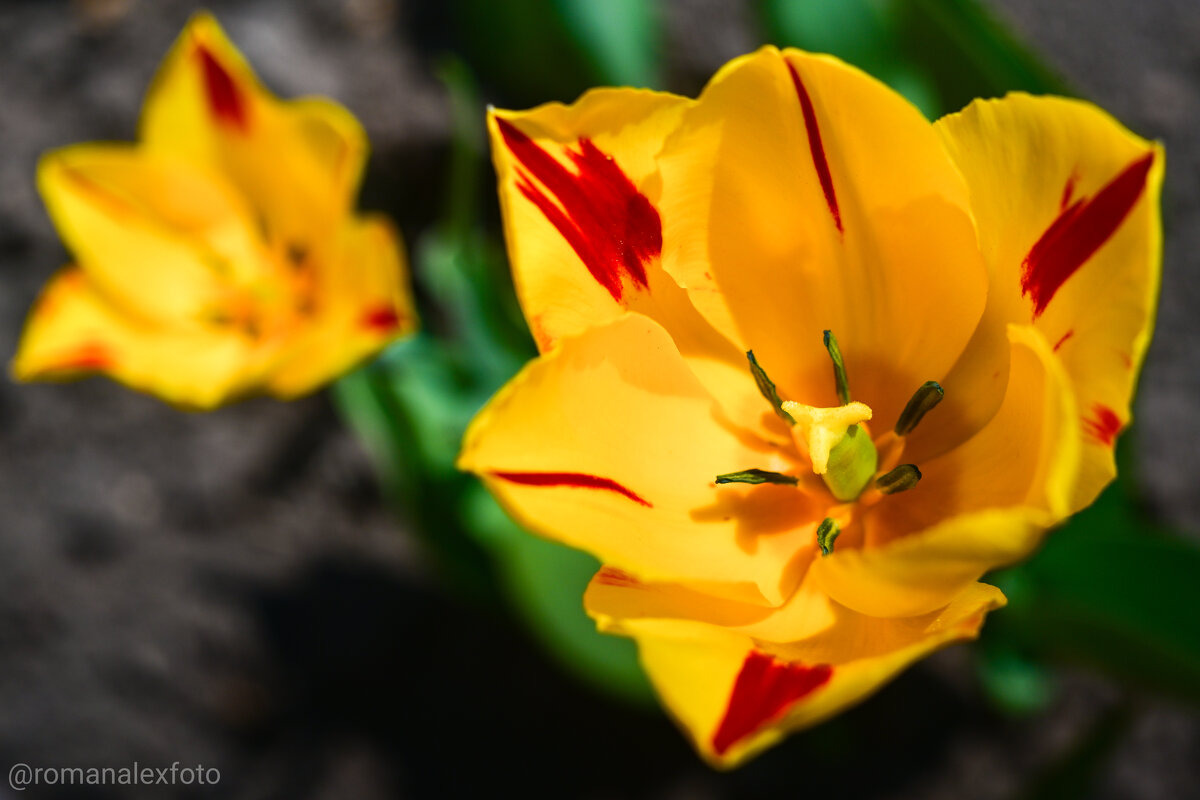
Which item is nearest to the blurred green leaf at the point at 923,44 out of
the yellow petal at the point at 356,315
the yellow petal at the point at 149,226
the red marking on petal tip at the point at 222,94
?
the yellow petal at the point at 356,315

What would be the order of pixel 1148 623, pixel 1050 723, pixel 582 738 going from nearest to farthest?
pixel 1148 623 < pixel 1050 723 < pixel 582 738

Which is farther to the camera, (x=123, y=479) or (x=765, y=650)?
(x=123, y=479)

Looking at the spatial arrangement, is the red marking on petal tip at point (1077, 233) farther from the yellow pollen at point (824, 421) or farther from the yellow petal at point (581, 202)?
the yellow petal at point (581, 202)

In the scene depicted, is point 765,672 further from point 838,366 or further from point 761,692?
point 838,366

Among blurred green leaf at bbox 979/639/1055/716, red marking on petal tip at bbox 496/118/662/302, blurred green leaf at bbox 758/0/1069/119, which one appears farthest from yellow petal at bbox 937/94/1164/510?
blurred green leaf at bbox 979/639/1055/716

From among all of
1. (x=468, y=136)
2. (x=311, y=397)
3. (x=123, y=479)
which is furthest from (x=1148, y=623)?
(x=123, y=479)

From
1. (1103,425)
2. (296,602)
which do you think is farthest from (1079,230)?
(296,602)

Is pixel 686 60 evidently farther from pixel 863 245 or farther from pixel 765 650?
pixel 765 650

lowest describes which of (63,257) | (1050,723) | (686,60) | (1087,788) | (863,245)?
(1050,723)

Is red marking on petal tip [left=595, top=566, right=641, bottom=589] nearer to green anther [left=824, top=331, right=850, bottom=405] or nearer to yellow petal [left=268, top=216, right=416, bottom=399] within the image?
green anther [left=824, top=331, right=850, bottom=405]
